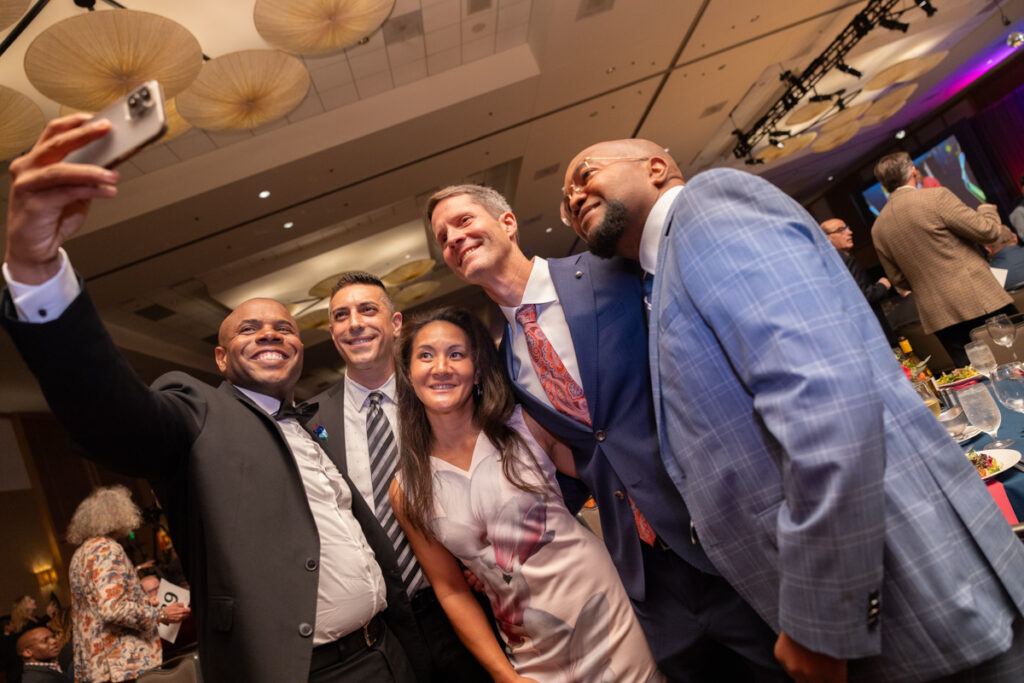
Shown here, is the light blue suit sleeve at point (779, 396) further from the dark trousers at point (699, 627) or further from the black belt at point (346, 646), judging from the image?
the black belt at point (346, 646)

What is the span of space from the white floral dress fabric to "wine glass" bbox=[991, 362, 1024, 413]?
1.40 meters

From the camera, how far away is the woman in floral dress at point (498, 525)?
5.21 feet

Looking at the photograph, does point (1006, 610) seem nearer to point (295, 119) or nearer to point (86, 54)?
point (86, 54)

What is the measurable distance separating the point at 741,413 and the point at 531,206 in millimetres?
10607

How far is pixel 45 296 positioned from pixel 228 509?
2.38 ft

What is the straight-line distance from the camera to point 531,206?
37.4 feet

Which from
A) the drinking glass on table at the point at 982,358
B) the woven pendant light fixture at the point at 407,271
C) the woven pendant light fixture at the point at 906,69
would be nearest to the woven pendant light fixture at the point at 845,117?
the woven pendant light fixture at the point at 906,69

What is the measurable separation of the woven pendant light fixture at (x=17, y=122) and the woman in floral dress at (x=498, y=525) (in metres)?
4.72

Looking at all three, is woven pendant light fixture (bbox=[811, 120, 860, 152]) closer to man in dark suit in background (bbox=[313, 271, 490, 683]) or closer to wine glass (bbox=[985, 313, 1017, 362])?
wine glass (bbox=[985, 313, 1017, 362])

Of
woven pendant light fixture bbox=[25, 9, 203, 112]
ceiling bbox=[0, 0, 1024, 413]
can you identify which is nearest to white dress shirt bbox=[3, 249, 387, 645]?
woven pendant light fixture bbox=[25, 9, 203, 112]

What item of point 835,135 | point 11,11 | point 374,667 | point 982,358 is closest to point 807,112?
point 835,135

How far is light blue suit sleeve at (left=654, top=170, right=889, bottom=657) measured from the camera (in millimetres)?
957

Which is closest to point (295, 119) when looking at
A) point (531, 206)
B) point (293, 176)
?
point (293, 176)

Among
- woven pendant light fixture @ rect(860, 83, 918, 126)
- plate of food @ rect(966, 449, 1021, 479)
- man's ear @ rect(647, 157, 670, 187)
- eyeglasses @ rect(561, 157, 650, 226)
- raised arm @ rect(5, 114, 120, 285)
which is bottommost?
plate of food @ rect(966, 449, 1021, 479)
